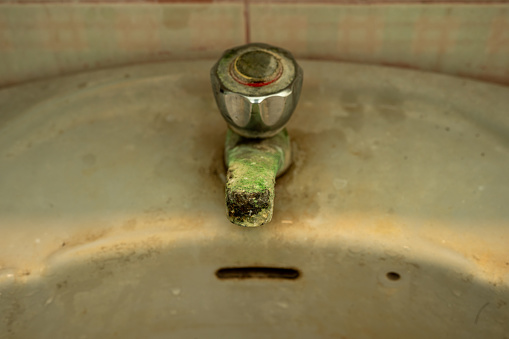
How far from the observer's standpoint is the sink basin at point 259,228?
1.63ft

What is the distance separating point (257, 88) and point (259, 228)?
0.48ft

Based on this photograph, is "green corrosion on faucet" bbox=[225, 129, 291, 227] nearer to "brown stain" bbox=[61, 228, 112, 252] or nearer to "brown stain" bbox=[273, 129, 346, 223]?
"brown stain" bbox=[273, 129, 346, 223]

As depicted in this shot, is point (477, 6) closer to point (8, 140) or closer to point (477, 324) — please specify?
point (477, 324)

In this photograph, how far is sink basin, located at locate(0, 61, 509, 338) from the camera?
496 mm

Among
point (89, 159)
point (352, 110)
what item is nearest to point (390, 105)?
point (352, 110)

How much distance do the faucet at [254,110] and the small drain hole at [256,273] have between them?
0.40 feet

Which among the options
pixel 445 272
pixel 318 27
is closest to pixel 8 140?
pixel 318 27

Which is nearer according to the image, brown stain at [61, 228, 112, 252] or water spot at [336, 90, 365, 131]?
brown stain at [61, 228, 112, 252]

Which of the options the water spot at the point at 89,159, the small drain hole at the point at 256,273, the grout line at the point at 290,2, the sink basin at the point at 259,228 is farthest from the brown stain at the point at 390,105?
the water spot at the point at 89,159

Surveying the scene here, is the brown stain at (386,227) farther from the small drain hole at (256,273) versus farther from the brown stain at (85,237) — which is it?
the brown stain at (85,237)

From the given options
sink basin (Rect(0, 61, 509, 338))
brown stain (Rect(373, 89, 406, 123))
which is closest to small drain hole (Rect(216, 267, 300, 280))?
sink basin (Rect(0, 61, 509, 338))

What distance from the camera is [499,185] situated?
533 millimetres

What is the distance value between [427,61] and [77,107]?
0.46 metres

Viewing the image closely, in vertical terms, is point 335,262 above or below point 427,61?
below
